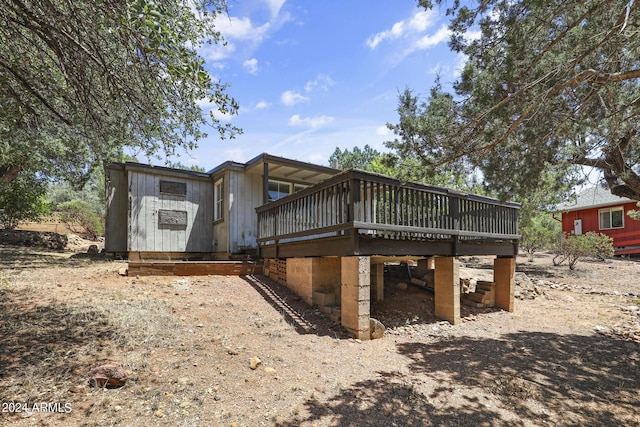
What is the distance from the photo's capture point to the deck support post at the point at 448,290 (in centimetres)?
670

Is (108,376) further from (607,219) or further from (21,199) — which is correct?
(607,219)

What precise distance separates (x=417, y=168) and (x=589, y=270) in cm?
1214

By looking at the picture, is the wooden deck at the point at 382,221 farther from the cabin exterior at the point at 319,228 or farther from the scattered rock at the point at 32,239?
the scattered rock at the point at 32,239

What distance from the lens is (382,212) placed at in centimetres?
601

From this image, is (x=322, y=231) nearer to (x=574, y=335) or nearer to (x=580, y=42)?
(x=580, y=42)

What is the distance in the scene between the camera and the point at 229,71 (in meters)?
5.17

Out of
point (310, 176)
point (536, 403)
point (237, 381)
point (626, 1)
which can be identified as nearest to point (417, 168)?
point (626, 1)

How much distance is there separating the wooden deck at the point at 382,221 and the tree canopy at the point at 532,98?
86 centimetres

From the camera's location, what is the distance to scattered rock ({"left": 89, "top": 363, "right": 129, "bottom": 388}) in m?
3.15

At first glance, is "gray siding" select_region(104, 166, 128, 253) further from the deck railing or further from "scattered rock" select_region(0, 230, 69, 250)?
"scattered rock" select_region(0, 230, 69, 250)

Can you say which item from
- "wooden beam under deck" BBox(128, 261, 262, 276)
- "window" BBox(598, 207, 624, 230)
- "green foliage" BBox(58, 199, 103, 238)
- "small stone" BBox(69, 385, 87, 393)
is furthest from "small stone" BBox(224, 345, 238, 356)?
"window" BBox(598, 207, 624, 230)

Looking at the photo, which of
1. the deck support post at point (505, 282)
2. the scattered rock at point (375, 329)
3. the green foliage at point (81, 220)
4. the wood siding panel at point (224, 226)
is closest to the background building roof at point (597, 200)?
the deck support post at point (505, 282)

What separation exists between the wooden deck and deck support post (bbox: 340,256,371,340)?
0.64 feet

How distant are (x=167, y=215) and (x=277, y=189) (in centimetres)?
320
